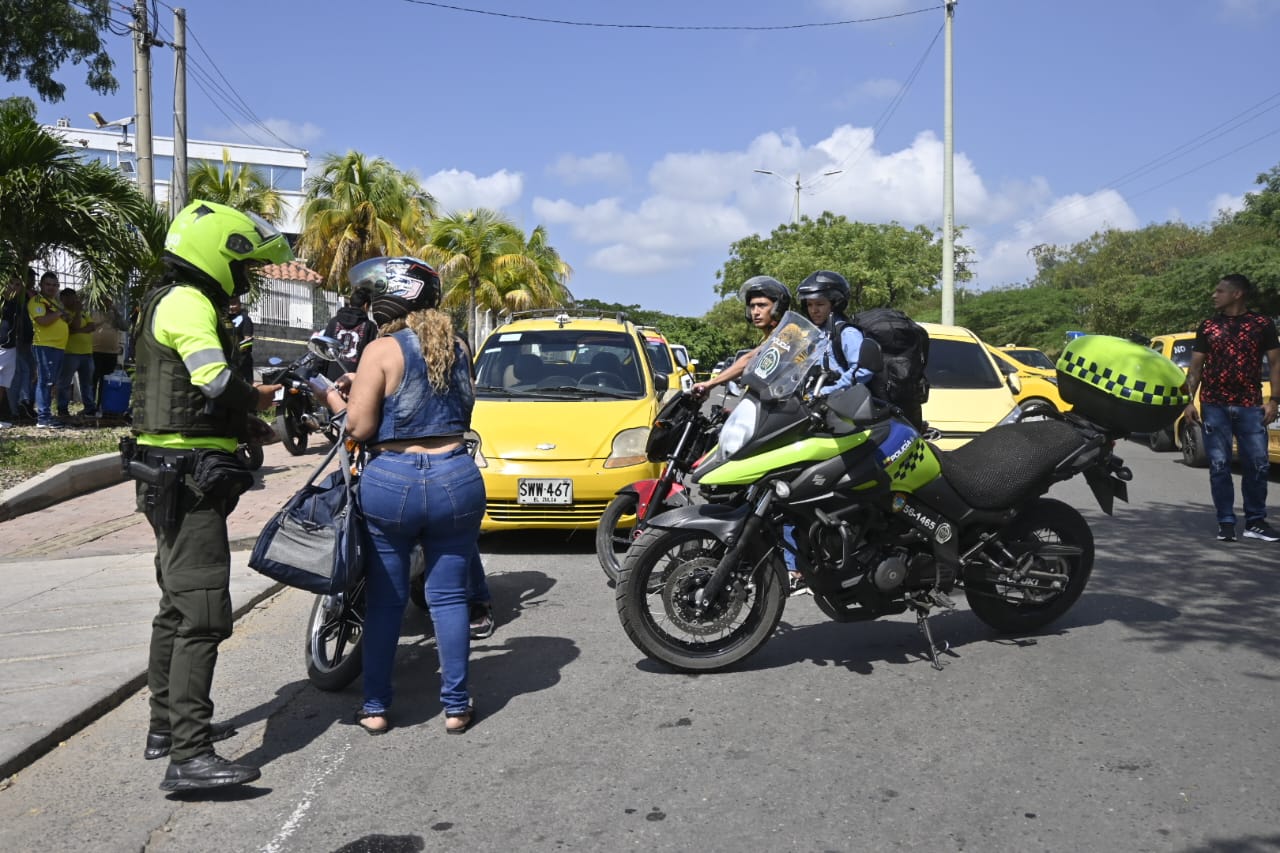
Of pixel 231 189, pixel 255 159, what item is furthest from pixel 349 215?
pixel 255 159

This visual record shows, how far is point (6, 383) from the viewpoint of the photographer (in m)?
13.3

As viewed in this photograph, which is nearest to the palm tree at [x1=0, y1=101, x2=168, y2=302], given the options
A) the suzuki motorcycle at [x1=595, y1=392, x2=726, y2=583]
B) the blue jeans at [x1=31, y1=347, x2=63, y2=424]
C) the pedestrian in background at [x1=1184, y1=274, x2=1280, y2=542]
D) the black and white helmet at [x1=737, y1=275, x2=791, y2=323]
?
the blue jeans at [x1=31, y1=347, x2=63, y2=424]

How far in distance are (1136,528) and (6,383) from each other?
474 inches

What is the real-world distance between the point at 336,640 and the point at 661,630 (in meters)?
1.45

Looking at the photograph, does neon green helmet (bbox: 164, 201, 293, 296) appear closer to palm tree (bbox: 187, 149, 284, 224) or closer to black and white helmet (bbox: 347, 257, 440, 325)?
black and white helmet (bbox: 347, 257, 440, 325)

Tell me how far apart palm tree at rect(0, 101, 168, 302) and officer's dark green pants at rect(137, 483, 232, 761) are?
389 inches

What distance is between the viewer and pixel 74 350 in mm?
13820

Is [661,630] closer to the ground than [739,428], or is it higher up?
closer to the ground

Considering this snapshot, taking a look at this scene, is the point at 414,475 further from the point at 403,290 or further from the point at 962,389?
the point at 962,389

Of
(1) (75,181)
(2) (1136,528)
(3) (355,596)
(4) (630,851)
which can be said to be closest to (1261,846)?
(4) (630,851)

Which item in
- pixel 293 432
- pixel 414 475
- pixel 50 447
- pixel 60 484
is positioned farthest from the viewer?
pixel 293 432

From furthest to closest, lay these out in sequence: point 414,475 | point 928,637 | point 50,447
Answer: point 50,447 → point 928,637 → point 414,475

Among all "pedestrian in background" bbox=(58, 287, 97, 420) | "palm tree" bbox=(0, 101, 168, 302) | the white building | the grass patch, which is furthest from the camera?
the white building

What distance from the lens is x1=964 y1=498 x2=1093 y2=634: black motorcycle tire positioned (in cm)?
Answer: 577
